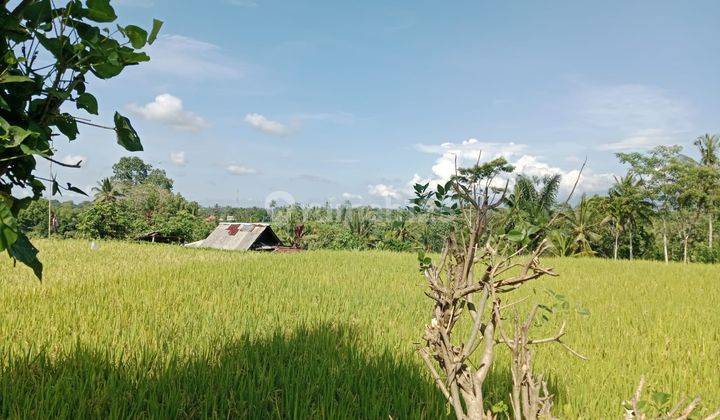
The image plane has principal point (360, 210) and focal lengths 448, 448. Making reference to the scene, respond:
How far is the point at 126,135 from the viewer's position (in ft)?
3.29

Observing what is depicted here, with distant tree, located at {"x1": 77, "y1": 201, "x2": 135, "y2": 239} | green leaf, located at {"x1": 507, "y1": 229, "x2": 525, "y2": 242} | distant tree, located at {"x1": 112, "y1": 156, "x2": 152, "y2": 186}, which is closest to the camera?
green leaf, located at {"x1": 507, "y1": 229, "x2": 525, "y2": 242}

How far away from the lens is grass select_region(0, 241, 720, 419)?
2.27m

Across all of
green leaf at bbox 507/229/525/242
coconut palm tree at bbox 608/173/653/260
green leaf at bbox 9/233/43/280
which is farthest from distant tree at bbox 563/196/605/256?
green leaf at bbox 9/233/43/280

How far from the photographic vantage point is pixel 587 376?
2.98 meters

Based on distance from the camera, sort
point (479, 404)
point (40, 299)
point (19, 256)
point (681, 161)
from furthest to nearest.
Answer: point (681, 161)
point (40, 299)
point (479, 404)
point (19, 256)

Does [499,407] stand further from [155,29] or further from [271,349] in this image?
[271,349]

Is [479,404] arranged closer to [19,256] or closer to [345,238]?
[19,256]

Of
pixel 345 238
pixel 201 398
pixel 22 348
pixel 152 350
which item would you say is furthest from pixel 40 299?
pixel 345 238

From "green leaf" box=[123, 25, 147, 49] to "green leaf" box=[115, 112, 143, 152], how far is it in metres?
0.16

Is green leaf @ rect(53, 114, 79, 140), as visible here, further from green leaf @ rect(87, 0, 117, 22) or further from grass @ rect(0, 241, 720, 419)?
grass @ rect(0, 241, 720, 419)

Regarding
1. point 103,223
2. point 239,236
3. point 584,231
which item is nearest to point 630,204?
point 584,231

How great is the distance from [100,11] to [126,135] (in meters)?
0.26

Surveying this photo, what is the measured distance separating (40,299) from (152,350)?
2.72 metres

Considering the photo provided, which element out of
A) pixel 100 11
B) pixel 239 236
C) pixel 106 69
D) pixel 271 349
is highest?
pixel 100 11
